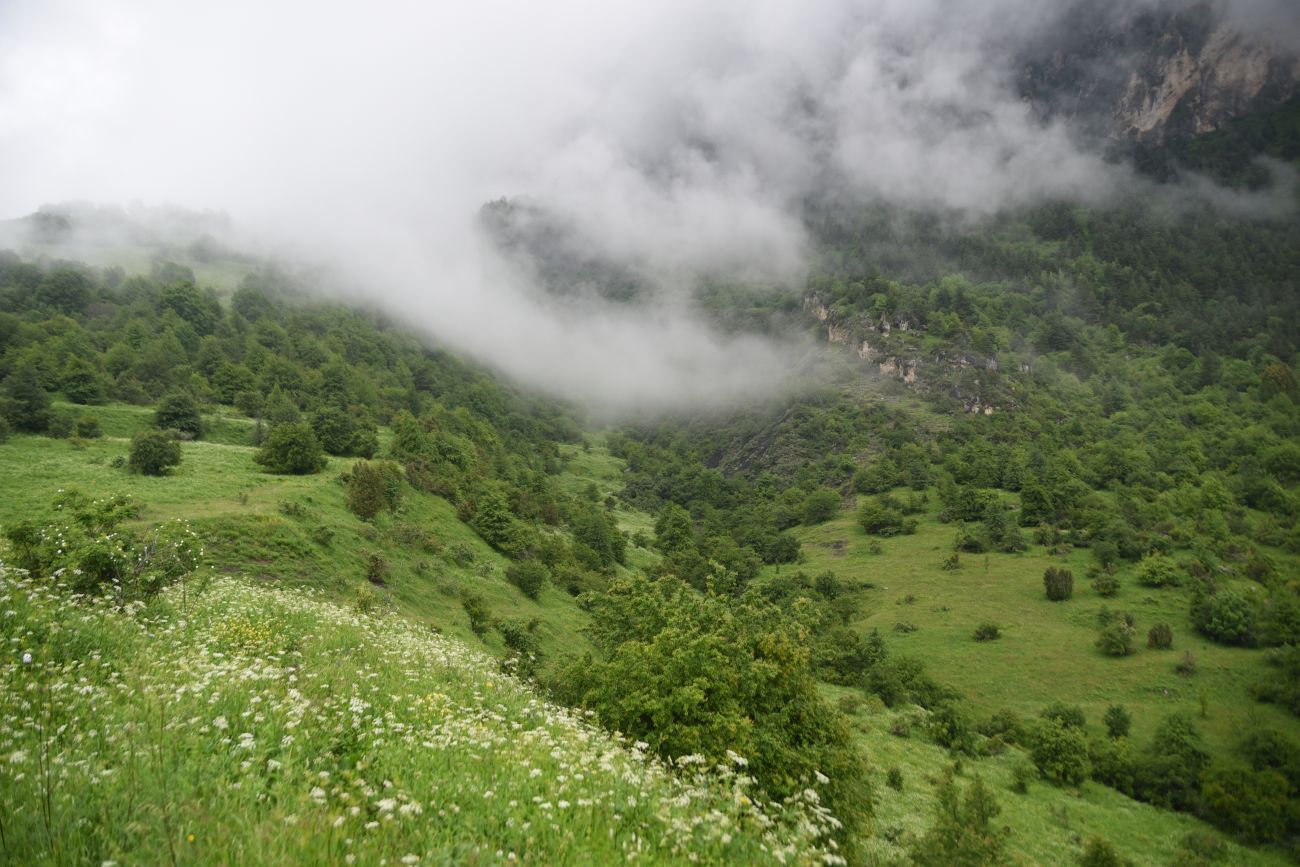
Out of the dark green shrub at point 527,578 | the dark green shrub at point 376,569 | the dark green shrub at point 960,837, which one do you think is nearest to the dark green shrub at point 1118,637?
the dark green shrub at point 960,837

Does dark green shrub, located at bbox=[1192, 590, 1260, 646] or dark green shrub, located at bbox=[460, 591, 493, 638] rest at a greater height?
dark green shrub, located at bbox=[1192, 590, 1260, 646]

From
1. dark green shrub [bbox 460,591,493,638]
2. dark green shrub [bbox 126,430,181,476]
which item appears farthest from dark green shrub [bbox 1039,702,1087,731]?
dark green shrub [bbox 126,430,181,476]

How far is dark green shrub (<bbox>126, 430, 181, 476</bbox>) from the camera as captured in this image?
4434cm

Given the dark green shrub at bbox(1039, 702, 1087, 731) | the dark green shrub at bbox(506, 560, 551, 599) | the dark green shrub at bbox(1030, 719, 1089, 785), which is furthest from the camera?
the dark green shrub at bbox(506, 560, 551, 599)

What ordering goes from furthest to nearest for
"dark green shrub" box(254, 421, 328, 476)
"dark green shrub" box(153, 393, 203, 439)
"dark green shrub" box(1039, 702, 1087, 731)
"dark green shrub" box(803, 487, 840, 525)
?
"dark green shrub" box(803, 487, 840, 525) < "dark green shrub" box(153, 393, 203, 439) < "dark green shrub" box(254, 421, 328, 476) < "dark green shrub" box(1039, 702, 1087, 731)

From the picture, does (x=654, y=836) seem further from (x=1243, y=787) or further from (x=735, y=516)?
(x=735, y=516)

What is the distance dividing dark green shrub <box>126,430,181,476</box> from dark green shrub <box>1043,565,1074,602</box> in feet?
333

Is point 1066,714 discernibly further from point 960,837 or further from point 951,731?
point 960,837

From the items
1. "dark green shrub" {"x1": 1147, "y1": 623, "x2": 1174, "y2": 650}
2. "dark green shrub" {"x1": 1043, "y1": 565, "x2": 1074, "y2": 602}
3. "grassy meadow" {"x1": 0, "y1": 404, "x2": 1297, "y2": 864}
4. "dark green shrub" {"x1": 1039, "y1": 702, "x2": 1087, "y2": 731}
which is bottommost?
"dark green shrub" {"x1": 1039, "y1": 702, "x2": 1087, "y2": 731}

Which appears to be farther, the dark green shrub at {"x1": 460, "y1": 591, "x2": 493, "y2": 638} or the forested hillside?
the dark green shrub at {"x1": 460, "y1": 591, "x2": 493, "y2": 638}

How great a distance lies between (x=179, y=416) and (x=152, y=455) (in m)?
28.4

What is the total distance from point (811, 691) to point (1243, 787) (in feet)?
157

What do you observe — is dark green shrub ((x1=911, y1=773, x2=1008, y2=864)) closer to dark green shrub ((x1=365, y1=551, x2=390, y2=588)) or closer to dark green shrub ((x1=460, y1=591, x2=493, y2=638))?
dark green shrub ((x1=460, y1=591, x2=493, y2=638))

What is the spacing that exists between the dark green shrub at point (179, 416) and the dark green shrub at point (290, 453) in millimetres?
18852
